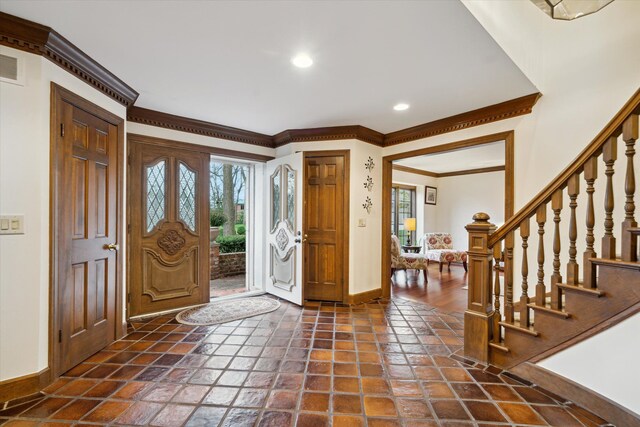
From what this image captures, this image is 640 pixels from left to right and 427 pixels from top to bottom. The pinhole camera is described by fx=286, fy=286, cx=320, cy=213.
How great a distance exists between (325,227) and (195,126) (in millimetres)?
2091

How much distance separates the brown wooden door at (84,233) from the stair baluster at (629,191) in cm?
343

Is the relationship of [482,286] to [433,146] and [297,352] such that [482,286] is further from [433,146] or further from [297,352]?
[433,146]

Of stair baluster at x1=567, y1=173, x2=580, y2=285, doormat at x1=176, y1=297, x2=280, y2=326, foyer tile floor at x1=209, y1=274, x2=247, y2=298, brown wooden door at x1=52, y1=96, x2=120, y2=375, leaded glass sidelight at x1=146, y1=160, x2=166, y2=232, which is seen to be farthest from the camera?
foyer tile floor at x1=209, y1=274, x2=247, y2=298

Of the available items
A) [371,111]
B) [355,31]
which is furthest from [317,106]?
[355,31]

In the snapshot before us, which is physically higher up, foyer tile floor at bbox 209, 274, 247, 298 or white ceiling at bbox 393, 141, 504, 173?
white ceiling at bbox 393, 141, 504, 173

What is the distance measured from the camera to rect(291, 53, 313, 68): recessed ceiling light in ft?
6.95

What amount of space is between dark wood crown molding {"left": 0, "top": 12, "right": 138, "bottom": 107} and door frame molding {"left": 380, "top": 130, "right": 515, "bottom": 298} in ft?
10.6

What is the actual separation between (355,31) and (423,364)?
2436 millimetres

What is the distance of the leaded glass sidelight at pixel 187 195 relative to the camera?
11.5ft

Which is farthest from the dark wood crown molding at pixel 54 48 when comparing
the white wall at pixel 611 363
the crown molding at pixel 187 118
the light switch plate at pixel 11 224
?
the white wall at pixel 611 363

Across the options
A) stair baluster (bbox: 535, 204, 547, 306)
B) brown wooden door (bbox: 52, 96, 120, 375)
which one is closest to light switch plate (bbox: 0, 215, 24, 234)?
brown wooden door (bbox: 52, 96, 120, 375)

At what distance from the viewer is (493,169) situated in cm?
686

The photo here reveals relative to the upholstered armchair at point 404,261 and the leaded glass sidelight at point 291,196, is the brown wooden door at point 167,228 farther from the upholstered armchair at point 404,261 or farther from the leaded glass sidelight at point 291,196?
the upholstered armchair at point 404,261

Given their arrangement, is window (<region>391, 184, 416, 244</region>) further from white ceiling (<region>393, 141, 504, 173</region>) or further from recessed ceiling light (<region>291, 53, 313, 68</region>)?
recessed ceiling light (<region>291, 53, 313, 68</region>)
